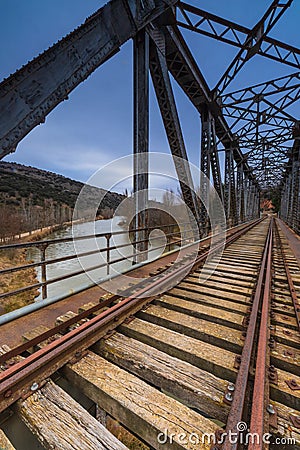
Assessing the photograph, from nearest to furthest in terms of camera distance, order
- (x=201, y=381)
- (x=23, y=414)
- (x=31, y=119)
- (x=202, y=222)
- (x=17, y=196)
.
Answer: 1. (x=23, y=414)
2. (x=201, y=381)
3. (x=31, y=119)
4. (x=202, y=222)
5. (x=17, y=196)

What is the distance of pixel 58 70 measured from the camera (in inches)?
122

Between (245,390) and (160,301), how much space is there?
1493 mm

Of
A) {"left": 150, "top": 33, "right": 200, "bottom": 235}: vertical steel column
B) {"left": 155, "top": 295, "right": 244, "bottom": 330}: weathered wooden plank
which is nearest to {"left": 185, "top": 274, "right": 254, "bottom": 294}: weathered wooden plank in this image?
{"left": 155, "top": 295, "right": 244, "bottom": 330}: weathered wooden plank

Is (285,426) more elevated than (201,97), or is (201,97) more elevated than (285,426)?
(201,97)

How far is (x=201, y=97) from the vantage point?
9953 mm

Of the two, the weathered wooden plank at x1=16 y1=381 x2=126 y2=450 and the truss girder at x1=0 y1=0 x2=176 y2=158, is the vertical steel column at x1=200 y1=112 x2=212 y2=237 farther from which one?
the weathered wooden plank at x1=16 y1=381 x2=126 y2=450

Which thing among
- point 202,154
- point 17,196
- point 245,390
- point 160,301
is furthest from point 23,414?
point 17,196

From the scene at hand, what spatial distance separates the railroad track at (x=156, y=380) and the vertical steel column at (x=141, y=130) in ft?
9.38

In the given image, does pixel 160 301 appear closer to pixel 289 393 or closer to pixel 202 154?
pixel 289 393

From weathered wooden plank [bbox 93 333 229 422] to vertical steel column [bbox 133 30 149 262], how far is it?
334 centimetres

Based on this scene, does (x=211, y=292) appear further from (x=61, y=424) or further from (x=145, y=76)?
(x=145, y=76)

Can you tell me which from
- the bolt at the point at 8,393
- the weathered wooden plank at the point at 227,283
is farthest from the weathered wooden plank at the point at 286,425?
the weathered wooden plank at the point at 227,283

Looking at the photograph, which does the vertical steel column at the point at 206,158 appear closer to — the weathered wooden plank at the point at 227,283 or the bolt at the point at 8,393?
the weathered wooden plank at the point at 227,283

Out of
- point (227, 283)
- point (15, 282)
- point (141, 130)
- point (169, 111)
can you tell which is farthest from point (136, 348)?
point (15, 282)
